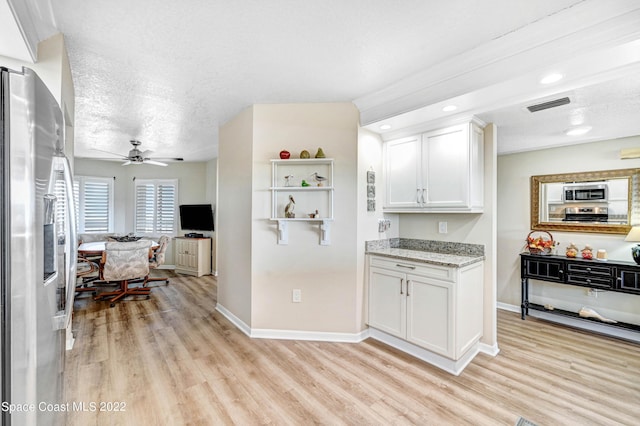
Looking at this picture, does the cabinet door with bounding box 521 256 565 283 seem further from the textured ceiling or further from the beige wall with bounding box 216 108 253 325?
the beige wall with bounding box 216 108 253 325

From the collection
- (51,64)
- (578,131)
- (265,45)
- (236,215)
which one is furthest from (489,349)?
(51,64)

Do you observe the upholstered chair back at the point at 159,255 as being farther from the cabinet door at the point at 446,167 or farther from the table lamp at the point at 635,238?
the table lamp at the point at 635,238

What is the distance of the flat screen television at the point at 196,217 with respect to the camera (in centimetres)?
600

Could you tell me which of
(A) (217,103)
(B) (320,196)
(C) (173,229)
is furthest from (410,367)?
(C) (173,229)

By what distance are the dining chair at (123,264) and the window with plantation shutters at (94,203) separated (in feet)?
8.28

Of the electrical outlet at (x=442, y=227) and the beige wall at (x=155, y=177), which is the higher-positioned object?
the beige wall at (x=155, y=177)

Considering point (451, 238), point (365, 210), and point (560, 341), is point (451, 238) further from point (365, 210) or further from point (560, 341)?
point (560, 341)

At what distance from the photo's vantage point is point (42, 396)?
2.97 ft

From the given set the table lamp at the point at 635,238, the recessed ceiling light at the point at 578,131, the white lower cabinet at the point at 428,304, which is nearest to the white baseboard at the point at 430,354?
the white lower cabinet at the point at 428,304

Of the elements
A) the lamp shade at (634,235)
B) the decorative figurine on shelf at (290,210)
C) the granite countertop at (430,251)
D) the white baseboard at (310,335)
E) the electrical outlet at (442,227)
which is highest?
the decorative figurine on shelf at (290,210)

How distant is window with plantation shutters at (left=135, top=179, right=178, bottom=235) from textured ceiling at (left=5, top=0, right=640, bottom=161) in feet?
11.5

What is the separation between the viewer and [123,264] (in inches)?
164

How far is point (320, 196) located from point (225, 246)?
152 centimetres

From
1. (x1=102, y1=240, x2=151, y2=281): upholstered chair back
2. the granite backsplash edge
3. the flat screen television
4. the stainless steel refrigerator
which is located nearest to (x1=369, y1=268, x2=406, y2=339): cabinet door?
the granite backsplash edge
